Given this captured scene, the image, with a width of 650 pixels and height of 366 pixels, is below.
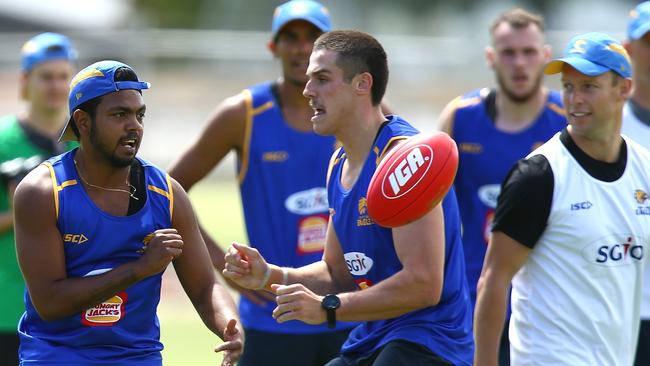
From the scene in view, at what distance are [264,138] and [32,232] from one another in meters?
2.40

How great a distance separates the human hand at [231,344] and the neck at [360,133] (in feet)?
3.25

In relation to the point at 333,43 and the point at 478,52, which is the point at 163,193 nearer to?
the point at 333,43

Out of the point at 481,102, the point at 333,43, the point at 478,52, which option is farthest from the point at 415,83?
the point at 333,43

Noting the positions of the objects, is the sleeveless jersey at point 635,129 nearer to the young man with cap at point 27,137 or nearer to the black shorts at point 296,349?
the black shorts at point 296,349

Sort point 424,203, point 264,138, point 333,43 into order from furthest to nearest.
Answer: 1. point 264,138
2. point 333,43
3. point 424,203

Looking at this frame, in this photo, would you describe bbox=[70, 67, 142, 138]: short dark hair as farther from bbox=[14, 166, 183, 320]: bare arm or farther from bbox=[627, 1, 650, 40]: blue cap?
bbox=[627, 1, 650, 40]: blue cap

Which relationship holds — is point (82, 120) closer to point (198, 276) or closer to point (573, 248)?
point (198, 276)

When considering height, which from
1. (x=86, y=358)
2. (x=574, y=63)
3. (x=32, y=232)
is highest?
(x=574, y=63)

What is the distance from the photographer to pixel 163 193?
5.50 m

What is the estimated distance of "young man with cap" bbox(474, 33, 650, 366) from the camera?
17.4 ft

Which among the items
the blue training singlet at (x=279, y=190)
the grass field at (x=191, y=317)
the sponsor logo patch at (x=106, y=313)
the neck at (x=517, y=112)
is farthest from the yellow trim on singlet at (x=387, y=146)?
the grass field at (x=191, y=317)

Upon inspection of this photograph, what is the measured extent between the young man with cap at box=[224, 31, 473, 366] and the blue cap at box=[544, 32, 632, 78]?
787mm

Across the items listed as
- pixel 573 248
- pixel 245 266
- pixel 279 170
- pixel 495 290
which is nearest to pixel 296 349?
pixel 279 170

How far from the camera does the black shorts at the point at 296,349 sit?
711 cm
